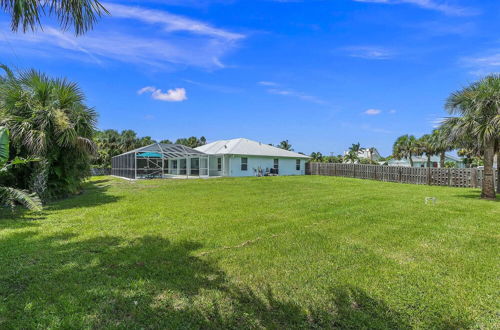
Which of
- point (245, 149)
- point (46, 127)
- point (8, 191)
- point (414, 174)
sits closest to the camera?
point (8, 191)

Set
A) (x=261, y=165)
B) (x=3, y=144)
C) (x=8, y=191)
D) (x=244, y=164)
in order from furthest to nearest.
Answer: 1. (x=261, y=165)
2. (x=244, y=164)
3. (x=8, y=191)
4. (x=3, y=144)

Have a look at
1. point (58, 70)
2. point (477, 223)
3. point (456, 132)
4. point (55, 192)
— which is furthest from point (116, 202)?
point (456, 132)

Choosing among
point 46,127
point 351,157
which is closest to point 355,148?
point 351,157

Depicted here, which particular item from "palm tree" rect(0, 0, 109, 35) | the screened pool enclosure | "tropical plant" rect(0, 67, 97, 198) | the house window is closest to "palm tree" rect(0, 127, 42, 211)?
"tropical plant" rect(0, 67, 97, 198)

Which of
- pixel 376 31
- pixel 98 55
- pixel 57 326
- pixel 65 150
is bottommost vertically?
pixel 57 326

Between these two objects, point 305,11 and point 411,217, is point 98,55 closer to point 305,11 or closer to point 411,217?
point 305,11

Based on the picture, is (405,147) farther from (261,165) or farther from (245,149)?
(245,149)

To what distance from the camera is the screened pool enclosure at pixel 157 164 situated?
22.9 meters

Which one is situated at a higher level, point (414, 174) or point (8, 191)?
point (414, 174)

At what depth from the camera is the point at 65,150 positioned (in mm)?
10953

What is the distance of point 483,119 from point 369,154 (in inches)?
1770

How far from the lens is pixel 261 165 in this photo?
28438 millimetres

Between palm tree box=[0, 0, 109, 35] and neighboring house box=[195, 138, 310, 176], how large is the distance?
22.7 m

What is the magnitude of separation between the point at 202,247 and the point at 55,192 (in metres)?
9.31
